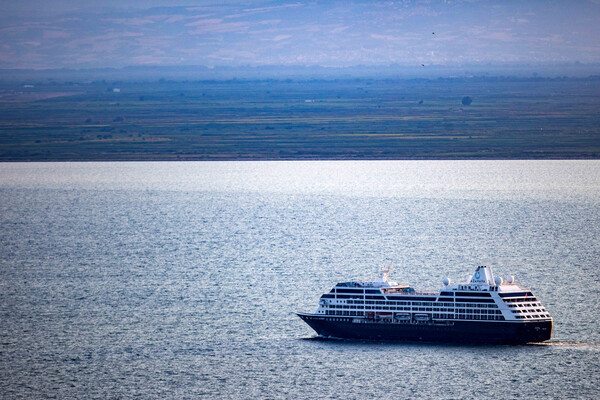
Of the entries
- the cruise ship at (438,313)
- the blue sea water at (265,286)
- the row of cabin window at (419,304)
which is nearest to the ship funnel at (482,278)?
the cruise ship at (438,313)

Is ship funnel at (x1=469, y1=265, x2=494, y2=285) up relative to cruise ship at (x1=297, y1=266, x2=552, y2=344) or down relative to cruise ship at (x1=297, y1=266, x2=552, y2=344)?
up

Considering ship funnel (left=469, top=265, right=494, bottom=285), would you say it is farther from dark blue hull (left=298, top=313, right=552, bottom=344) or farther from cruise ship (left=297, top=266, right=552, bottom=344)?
dark blue hull (left=298, top=313, right=552, bottom=344)

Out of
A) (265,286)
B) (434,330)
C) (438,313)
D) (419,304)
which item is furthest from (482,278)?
(265,286)

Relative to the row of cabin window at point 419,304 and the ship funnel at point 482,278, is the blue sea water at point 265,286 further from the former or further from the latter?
the ship funnel at point 482,278

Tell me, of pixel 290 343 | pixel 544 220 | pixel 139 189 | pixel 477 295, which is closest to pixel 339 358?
pixel 290 343

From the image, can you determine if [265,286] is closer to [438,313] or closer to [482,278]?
[438,313]

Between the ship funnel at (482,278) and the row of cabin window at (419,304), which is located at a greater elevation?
the ship funnel at (482,278)

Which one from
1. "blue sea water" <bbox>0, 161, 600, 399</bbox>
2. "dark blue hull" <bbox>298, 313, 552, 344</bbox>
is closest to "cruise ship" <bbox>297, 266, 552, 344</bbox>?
"dark blue hull" <bbox>298, 313, 552, 344</bbox>
